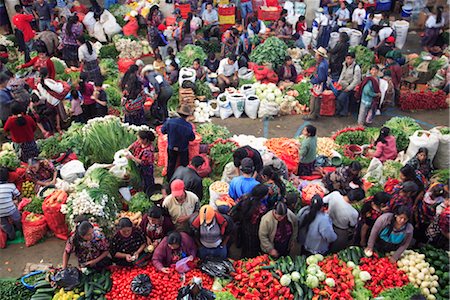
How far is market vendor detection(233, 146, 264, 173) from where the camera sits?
6.27 metres

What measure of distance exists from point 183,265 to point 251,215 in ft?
3.42

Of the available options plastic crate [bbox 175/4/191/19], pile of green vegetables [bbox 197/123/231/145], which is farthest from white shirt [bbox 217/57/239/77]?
plastic crate [bbox 175/4/191/19]

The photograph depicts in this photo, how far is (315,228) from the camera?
5.65 m

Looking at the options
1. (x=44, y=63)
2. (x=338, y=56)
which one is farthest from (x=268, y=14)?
(x=44, y=63)

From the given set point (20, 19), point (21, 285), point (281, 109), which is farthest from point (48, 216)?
point (20, 19)

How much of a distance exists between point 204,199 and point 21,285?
2.71m

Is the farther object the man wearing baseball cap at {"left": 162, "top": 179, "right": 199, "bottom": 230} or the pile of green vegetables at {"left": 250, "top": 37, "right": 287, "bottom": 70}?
the pile of green vegetables at {"left": 250, "top": 37, "right": 287, "bottom": 70}

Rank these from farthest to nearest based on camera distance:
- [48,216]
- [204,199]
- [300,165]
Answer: [300,165] → [204,199] → [48,216]

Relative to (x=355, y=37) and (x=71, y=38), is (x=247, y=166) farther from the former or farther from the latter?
(x=355, y=37)

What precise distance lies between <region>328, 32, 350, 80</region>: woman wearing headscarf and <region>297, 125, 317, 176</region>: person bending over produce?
10.6 ft

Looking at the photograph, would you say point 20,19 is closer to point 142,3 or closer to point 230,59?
point 142,3

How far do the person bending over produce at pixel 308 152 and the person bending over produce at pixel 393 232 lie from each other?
72.8 inches

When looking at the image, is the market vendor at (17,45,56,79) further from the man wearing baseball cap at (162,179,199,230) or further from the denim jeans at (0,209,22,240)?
the man wearing baseball cap at (162,179,199,230)

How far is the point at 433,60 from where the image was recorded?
1086 cm
